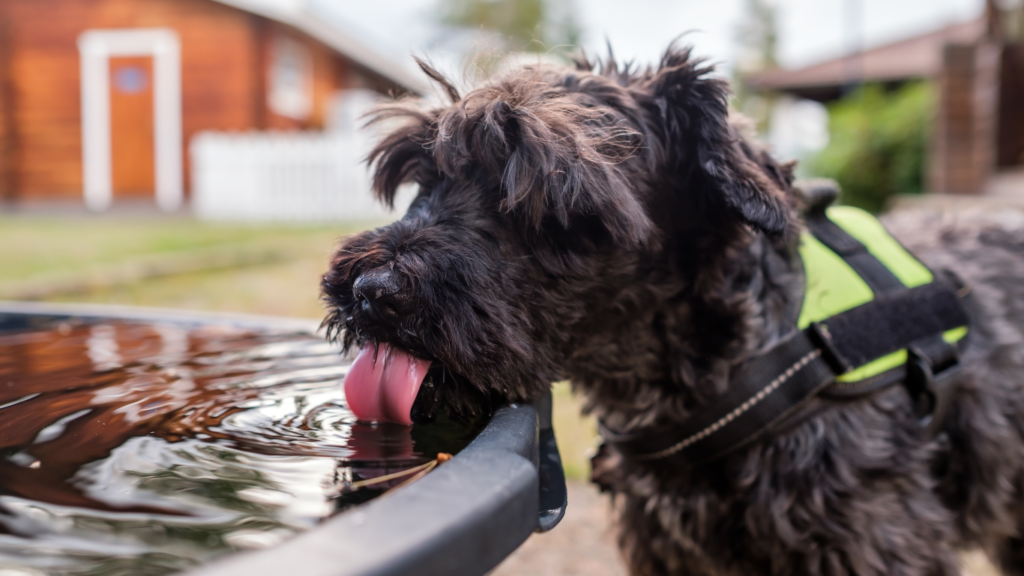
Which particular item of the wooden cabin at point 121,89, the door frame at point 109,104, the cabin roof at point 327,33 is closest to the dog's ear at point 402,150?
the cabin roof at point 327,33

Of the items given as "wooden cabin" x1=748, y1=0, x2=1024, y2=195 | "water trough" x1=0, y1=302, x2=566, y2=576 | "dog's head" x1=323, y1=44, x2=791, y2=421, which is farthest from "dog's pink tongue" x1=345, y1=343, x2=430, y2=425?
"wooden cabin" x1=748, y1=0, x2=1024, y2=195

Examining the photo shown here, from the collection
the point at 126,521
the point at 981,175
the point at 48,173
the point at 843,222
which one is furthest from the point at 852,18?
the point at 126,521

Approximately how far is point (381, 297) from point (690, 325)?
1.06m

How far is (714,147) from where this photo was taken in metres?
2.20

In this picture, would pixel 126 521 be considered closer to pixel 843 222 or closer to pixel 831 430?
pixel 831 430

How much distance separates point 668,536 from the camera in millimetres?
2453

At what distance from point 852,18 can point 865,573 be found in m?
26.6

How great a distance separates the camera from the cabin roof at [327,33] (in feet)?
58.2

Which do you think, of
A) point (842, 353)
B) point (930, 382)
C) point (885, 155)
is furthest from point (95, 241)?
point (885, 155)

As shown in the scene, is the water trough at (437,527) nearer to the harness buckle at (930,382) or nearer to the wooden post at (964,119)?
the harness buckle at (930,382)

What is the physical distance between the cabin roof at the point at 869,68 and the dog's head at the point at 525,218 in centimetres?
2261

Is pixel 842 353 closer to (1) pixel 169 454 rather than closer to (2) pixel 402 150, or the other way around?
(2) pixel 402 150

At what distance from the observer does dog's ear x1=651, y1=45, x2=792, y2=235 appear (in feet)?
6.86

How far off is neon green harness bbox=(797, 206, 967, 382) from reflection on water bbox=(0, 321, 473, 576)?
130cm
